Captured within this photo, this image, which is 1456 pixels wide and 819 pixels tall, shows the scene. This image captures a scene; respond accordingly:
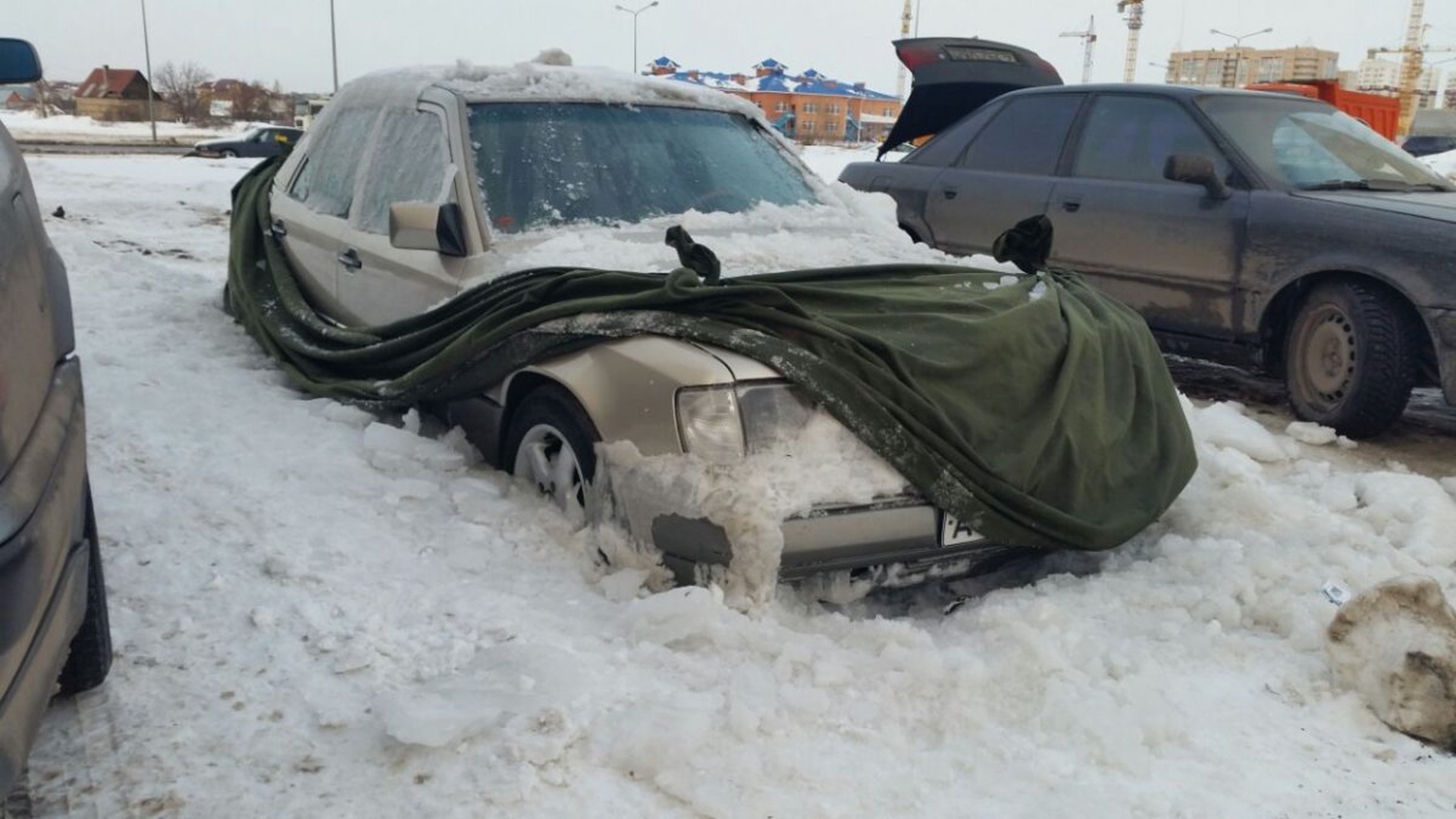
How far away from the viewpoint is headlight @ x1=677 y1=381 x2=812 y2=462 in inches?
114

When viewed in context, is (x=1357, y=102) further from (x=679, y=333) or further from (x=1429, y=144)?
(x=1429, y=144)

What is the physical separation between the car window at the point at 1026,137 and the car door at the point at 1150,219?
152 millimetres

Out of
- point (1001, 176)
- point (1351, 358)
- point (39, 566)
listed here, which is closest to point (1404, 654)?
point (39, 566)

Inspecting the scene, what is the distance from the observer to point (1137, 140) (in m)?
6.38

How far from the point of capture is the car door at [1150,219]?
5816 millimetres

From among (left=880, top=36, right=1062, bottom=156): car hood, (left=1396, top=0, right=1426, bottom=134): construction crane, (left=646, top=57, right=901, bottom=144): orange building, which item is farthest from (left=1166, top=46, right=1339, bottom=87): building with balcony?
(left=880, top=36, right=1062, bottom=156): car hood

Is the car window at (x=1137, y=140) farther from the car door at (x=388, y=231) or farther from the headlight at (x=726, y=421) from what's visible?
the headlight at (x=726, y=421)

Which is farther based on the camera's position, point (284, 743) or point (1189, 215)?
point (1189, 215)

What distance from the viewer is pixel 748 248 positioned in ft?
13.0

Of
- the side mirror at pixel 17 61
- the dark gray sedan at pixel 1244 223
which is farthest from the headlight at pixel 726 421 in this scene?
the dark gray sedan at pixel 1244 223

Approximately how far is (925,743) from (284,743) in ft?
4.38

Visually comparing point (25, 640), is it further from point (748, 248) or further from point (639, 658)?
point (748, 248)

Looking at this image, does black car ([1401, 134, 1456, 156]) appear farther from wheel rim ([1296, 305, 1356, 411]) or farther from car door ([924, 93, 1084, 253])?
wheel rim ([1296, 305, 1356, 411])

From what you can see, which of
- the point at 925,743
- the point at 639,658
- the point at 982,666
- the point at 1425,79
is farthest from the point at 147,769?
the point at 1425,79
